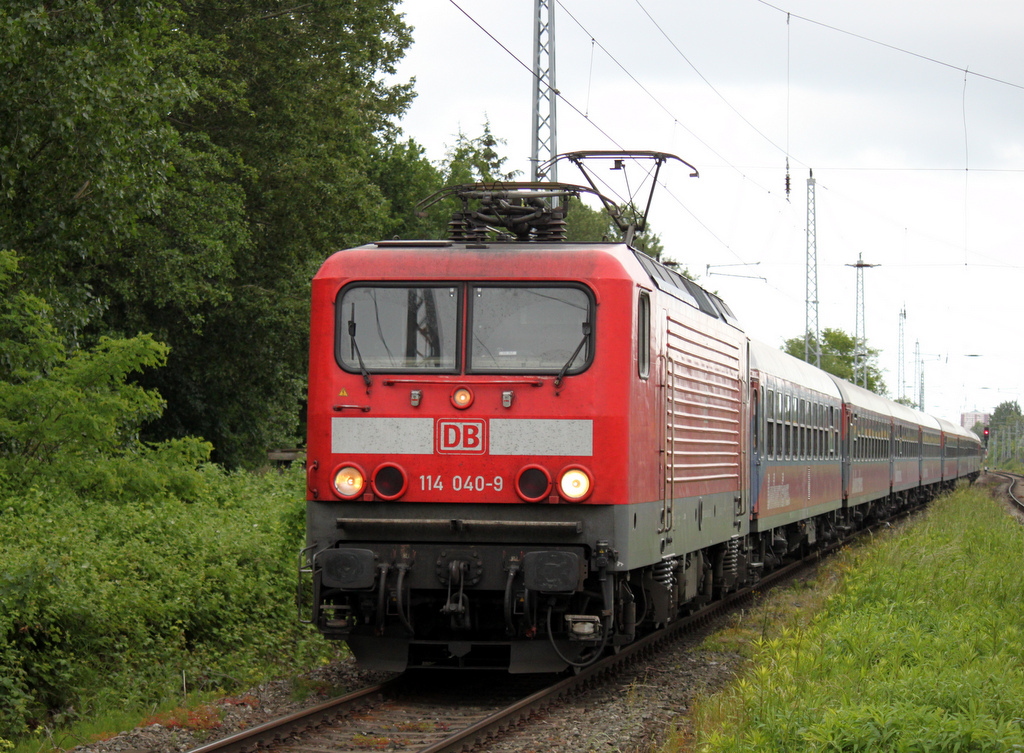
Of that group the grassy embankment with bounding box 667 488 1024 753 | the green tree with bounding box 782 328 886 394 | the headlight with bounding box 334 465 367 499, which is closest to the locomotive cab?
the headlight with bounding box 334 465 367 499

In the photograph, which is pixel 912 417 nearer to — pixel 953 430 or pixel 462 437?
pixel 953 430

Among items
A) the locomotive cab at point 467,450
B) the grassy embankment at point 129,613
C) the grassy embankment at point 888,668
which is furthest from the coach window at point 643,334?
the grassy embankment at point 129,613

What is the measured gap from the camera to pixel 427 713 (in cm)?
798

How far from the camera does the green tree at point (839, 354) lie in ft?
321

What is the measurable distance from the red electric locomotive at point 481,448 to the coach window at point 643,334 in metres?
0.02

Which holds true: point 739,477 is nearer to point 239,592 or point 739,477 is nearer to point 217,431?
point 239,592

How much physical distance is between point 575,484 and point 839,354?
97113 millimetres

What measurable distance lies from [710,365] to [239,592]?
4.62 m

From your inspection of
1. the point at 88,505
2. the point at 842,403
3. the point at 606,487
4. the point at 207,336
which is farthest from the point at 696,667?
the point at 207,336

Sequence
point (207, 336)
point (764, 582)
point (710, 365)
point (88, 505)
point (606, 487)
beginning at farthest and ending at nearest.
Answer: point (207, 336), point (764, 582), point (88, 505), point (710, 365), point (606, 487)

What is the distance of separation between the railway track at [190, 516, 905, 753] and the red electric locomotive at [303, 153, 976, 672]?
0.27 metres

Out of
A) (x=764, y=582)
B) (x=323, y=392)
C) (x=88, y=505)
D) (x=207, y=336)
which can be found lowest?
(x=764, y=582)

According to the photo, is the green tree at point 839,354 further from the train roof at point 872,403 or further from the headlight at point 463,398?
the headlight at point 463,398

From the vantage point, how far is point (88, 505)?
12.2 meters
